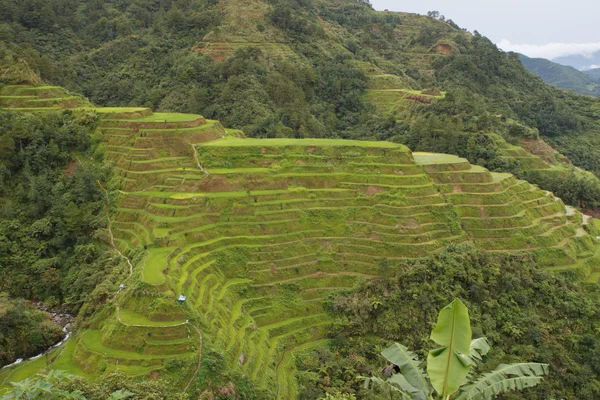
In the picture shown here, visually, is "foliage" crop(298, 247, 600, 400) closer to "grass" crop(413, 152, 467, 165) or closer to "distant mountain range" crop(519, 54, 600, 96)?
"grass" crop(413, 152, 467, 165)

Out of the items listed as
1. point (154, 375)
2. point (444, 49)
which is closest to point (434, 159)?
point (154, 375)

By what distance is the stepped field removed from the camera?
578 inches

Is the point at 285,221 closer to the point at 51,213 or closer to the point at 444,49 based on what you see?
the point at 51,213

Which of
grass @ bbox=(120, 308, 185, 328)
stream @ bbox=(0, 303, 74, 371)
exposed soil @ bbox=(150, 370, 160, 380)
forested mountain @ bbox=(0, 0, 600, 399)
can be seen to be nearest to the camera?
exposed soil @ bbox=(150, 370, 160, 380)

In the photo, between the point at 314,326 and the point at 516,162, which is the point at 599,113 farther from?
the point at 314,326

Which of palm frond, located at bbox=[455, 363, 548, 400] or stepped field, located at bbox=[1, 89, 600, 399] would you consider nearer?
palm frond, located at bbox=[455, 363, 548, 400]

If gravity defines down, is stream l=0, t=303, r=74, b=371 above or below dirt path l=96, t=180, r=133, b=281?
below

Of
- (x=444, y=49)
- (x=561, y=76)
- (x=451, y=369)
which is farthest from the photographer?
(x=561, y=76)

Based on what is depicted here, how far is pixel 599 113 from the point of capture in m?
50.2

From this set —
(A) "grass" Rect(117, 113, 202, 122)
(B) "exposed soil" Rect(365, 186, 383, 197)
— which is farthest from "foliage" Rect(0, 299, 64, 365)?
(B) "exposed soil" Rect(365, 186, 383, 197)

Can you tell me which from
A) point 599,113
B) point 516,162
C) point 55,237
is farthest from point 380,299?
point 599,113

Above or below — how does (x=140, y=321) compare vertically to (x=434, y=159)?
below

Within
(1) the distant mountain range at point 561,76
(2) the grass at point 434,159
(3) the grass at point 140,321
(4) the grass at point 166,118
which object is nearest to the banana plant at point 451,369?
(3) the grass at point 140,321

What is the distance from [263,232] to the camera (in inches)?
811
